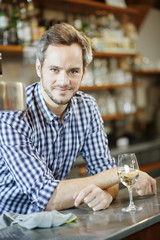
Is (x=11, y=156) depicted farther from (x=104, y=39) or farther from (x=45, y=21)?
(x=104, y=39)

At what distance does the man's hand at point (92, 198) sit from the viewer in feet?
4.66

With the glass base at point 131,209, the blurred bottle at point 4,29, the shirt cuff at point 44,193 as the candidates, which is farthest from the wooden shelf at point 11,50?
the glass base at point 131,209

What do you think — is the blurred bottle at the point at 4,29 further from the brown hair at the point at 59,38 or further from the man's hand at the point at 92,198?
the man's hand at the point at 92,198

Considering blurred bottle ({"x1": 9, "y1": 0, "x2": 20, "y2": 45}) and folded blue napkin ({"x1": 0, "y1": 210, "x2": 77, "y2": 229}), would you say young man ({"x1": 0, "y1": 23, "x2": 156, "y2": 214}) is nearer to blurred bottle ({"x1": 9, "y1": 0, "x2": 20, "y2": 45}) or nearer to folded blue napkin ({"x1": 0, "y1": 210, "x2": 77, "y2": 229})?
folded blue napkin ({"x1": 0, "y1": 210, "x2": 77, "y2": 229})

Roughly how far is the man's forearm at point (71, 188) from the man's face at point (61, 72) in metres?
0.39

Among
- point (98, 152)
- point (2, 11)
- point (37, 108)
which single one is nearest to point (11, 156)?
point (37, 108)

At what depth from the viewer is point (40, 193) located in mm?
1517

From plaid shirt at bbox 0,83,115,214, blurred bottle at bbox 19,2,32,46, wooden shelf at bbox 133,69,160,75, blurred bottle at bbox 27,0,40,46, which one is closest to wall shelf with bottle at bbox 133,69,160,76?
wooden shelf at bbox 133,69,160,75

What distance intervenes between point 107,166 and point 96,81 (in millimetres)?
2375

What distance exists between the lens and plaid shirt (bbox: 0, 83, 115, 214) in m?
1.56

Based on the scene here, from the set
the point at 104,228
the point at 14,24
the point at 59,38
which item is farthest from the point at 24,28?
the point at 104,228

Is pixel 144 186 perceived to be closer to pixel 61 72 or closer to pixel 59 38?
pixel 61 72

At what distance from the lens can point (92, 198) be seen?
4.70ft

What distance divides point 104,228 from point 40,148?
68 cm
